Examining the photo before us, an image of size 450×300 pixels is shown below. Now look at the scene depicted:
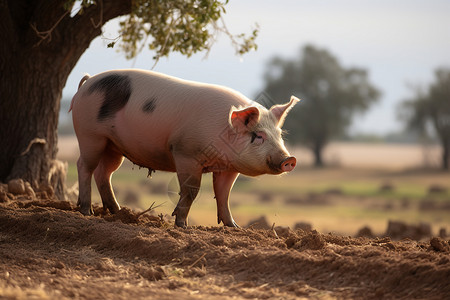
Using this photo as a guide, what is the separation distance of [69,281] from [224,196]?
2.71 m

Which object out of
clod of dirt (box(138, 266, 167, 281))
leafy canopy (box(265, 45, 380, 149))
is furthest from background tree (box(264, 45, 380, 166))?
clod of dirt (box(138, 266, 167, 281))

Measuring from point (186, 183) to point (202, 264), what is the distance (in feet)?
5.14

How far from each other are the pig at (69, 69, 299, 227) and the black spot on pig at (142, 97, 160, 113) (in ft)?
0.04

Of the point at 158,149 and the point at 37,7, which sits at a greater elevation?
the point at 37,7

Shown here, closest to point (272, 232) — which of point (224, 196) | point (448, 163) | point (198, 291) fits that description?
point (224, 196)

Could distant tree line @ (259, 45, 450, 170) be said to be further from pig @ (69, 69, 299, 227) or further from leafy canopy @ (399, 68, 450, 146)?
pig @ (69, 69, 299, 227)

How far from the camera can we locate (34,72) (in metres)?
9.63

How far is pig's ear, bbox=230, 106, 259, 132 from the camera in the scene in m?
6.58

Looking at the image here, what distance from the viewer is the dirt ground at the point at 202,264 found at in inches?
185

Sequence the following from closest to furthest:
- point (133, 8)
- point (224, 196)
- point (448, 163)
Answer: point (224, 196) < point (133, 8) < point (448, 163)

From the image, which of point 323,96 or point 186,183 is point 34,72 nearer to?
point 186,183

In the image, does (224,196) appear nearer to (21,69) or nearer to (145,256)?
(145,256)

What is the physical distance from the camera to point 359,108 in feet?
151

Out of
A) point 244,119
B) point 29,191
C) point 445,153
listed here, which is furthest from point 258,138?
point 445,153
